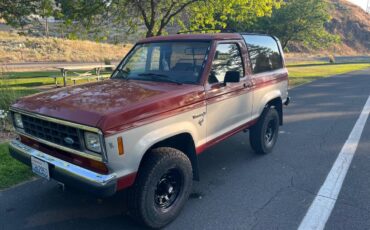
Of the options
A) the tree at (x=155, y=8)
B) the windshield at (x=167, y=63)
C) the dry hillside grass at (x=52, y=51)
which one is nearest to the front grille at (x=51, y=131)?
the windshield at (x=167, y=63)

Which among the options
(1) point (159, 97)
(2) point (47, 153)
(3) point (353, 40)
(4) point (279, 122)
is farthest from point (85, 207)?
(3) point (353, 40)

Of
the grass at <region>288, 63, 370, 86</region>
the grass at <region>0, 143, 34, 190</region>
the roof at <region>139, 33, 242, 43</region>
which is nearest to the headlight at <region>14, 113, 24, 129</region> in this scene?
the grass at <region>0, 143, 34, 190</region>

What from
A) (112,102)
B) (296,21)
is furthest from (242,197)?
(296,21)

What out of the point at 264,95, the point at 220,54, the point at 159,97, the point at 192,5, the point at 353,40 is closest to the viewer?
the point at 159,97

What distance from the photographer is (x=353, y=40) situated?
212 ft

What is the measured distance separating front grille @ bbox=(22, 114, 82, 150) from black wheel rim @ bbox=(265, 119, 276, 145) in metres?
3.48

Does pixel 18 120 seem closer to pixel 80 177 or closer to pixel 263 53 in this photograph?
pixel 80 177

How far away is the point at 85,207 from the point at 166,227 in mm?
1037

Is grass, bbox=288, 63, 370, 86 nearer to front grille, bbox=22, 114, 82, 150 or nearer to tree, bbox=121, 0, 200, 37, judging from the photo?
tree, bbox=121, 0, 200, 37

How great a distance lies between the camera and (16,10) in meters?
8.09

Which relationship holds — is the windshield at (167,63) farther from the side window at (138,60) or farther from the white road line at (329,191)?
the white road line at (329,191)

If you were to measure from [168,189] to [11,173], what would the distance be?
251cm

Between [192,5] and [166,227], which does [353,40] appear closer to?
[192,5]

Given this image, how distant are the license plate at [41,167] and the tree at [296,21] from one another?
16.3 metres
